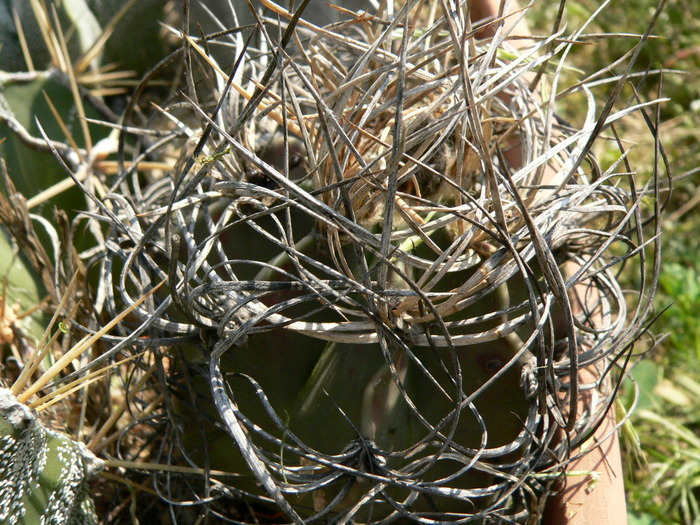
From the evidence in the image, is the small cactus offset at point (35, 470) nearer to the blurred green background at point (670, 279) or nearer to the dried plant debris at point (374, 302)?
the dried plant debris at point (374, 302)

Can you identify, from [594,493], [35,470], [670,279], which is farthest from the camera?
[670,279]

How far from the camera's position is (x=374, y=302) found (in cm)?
57

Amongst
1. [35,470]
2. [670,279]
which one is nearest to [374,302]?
[35,470]

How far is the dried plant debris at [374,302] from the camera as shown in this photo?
560 mm

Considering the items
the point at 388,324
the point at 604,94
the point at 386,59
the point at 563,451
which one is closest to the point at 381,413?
the point at 388,324

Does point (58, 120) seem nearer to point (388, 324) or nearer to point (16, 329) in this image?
point (16, 329)

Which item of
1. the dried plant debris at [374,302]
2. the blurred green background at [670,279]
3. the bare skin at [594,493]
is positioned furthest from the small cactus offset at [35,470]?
the blurred green background at [670,279]

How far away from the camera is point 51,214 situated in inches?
35.4

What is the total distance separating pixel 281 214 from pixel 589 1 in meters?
1.35

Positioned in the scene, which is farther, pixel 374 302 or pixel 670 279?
pixel 670 279

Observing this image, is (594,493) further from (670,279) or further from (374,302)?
(670,279)

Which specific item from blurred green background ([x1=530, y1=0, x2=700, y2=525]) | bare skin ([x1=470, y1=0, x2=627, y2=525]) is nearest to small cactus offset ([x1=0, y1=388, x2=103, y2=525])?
bare skin ([x1=470, y1=0, x2=627, y2=525])

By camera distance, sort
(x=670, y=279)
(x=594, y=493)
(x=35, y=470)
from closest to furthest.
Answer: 1. (x=35, y=470)
2. (x=594, y=493)
3. (x=670, y=279)

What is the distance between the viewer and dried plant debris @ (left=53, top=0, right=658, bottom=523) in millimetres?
560
